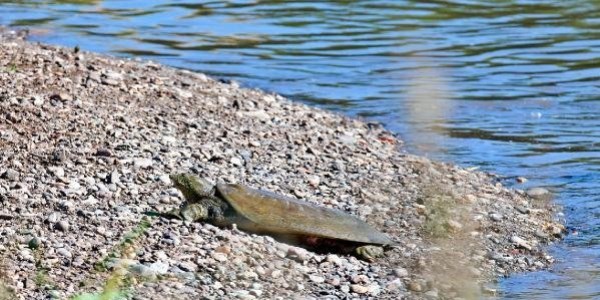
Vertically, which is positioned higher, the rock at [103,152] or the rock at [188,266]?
the rock at [103,152]

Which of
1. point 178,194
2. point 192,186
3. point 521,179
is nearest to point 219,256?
point 192,186

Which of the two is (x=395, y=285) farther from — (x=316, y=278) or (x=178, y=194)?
A: (x=178, y=194)

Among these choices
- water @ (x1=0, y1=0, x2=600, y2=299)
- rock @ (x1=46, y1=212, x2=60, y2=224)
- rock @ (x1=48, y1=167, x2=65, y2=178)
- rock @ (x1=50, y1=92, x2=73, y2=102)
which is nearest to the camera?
rock @ (x1=46, y1=212, x2=60, y2=224)

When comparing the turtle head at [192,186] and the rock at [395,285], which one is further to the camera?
the turtle head at [192,186]

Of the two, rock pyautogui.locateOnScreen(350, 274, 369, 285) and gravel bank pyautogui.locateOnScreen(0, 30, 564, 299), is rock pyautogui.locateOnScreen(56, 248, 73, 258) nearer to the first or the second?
gravel bank pyautogui.locateOnScreen(0, 30, 564, 299)

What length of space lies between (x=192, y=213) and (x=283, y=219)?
0.44 meters

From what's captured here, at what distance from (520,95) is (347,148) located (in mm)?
3062

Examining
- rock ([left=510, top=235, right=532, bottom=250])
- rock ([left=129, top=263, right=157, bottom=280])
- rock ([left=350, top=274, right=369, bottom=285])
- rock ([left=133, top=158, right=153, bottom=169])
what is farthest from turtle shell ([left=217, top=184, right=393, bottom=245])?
rock ([left=510, top=235, right=532, bottom=250])

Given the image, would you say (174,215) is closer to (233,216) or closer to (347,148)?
(233,216)

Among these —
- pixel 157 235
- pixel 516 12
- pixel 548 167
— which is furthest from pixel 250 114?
pixel 516 12

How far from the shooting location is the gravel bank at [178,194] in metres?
5.45

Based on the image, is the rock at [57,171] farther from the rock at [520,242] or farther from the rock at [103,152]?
the rock at [520,242]

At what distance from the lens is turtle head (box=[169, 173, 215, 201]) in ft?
21.0

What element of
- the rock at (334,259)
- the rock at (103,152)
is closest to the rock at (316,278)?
the rock at (334,259)
